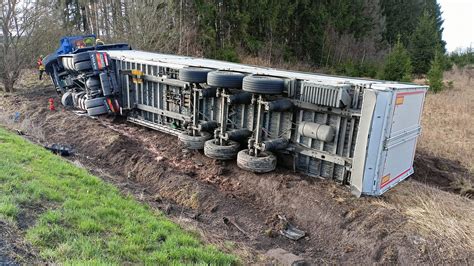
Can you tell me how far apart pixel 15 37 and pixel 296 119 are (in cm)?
1388

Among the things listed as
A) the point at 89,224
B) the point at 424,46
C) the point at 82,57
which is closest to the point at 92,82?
the point at 82,57

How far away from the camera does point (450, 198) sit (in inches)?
223

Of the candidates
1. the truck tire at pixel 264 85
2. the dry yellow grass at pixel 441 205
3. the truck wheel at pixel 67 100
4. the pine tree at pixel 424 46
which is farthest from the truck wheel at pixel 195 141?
the pine tree at pixel 424 46

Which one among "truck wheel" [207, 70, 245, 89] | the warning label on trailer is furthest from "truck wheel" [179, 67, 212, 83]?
the warning label on trailer

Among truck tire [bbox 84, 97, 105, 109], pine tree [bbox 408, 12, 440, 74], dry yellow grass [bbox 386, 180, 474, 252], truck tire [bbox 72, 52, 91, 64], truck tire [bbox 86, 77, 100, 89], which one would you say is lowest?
dry yellow grass [bbox 386, 180, 474, 252]

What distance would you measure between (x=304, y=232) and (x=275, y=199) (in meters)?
0.84

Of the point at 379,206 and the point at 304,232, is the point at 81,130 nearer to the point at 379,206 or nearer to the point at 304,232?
the point at 304,232

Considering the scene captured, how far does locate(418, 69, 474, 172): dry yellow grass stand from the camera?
938 centimetres

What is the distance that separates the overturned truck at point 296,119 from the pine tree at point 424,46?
59.8ft

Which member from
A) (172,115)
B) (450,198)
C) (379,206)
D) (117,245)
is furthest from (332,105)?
(172,115)

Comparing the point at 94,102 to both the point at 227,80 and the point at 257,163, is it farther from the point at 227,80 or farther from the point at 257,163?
the point at 257,163

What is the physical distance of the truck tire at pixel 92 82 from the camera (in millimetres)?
10328

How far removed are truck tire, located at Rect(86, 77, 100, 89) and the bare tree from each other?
272 inches

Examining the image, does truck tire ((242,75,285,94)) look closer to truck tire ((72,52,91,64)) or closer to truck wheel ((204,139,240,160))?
truck wheel ((204,139,240,160))
